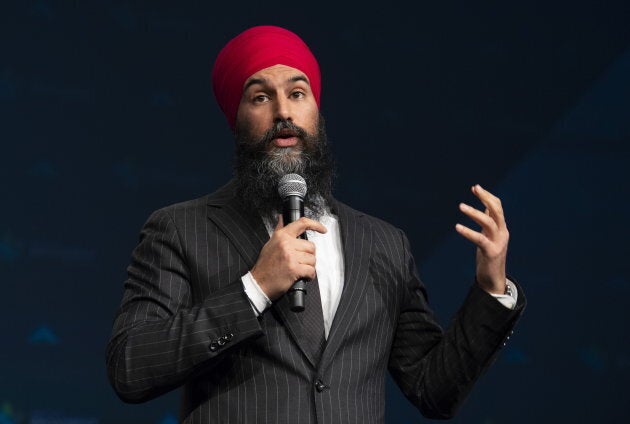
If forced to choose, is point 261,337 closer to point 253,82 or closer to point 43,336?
point 253,82

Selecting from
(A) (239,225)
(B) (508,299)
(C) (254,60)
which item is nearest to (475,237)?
(B) (508,299)

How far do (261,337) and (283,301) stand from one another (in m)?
0.09

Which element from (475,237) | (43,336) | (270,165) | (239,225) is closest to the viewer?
(475,237)

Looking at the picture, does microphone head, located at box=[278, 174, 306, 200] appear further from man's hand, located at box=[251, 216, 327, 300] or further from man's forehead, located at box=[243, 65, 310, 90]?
man's forehead, located at box=[243, 65, 310, 90]

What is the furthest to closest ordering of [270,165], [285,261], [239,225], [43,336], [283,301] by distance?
[43,336] < [270,165] < [239,225] < [283,301] < [285,261]

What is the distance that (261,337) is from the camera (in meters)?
1.93

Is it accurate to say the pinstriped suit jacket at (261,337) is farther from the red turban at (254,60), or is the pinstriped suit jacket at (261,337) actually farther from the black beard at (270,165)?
the red turban at (254,60)

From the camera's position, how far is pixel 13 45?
332 centimetres

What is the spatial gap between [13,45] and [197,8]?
673 millimetres

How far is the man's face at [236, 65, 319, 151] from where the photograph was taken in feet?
7.25

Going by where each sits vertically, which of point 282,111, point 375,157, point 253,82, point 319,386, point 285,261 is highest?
point 375,157

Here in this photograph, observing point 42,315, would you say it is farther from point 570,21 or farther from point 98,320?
point 570,21

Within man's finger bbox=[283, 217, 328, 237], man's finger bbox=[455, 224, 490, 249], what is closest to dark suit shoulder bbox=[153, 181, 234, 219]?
man's finger bbox=[283, 217, 328, 237]

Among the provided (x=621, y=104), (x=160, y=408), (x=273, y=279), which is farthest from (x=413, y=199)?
(x=273, y=279)
